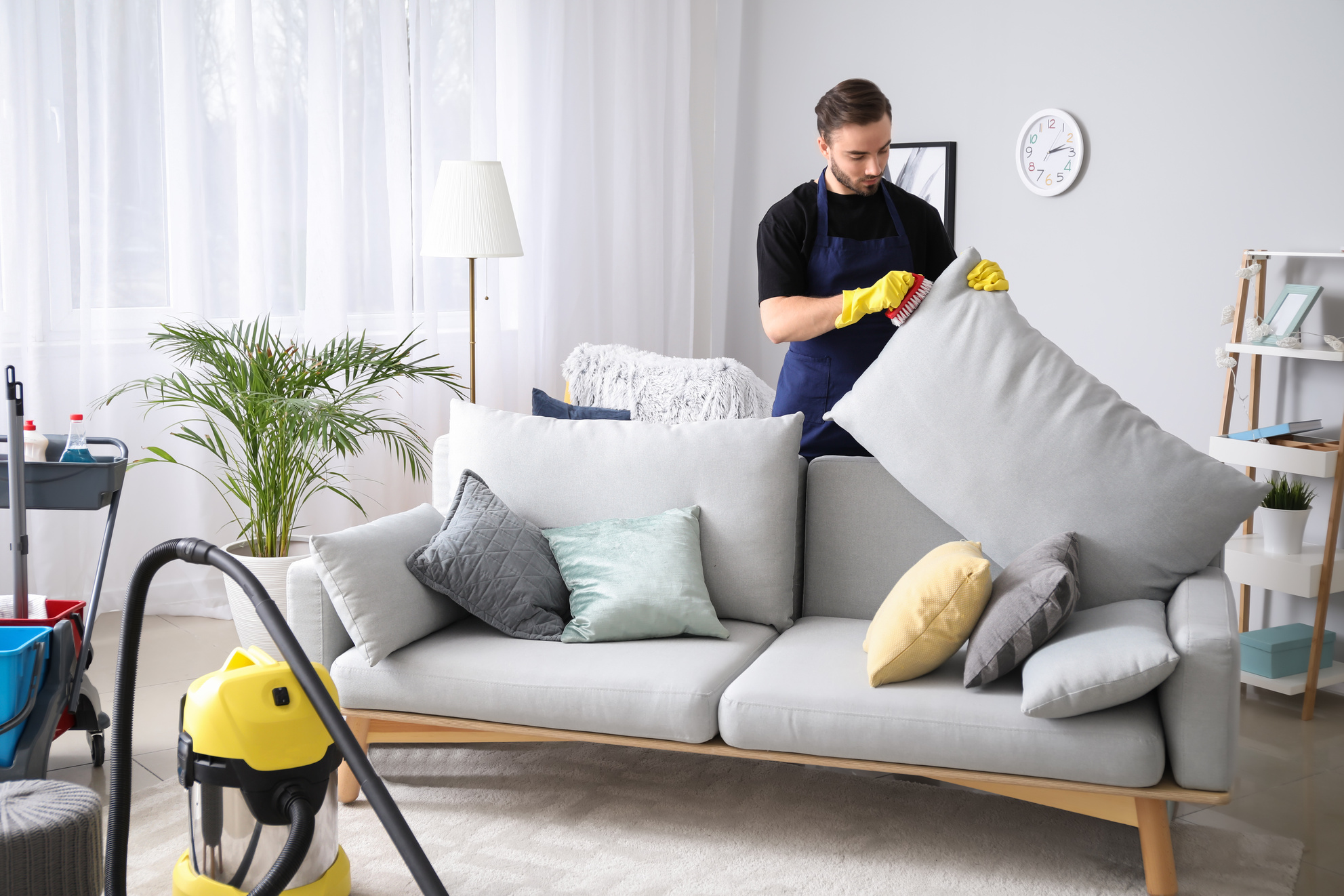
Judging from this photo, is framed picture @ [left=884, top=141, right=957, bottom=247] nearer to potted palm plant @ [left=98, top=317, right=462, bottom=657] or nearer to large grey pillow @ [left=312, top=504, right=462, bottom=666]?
potted palm plant @ [left=98, top=317, right=462, bottom=657]

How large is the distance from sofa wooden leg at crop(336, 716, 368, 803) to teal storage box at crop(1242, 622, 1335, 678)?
91.9 inches

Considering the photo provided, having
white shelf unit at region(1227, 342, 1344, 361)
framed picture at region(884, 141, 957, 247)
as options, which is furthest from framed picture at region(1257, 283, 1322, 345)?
framed picture at region(884, 141, 957, 247)

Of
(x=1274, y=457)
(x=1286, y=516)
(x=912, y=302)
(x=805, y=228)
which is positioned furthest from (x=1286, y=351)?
(x=805, y=228)

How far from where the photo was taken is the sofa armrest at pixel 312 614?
233 centimetres

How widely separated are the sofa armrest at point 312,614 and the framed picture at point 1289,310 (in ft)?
8.62

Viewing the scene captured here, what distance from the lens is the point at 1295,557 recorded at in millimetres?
3074

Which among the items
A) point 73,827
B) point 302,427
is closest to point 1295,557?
point 302,427

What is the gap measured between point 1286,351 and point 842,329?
136cm

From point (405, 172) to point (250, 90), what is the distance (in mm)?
617

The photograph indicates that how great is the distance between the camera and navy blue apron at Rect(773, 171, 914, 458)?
8.75ft

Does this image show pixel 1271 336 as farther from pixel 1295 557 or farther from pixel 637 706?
pixel 637 706

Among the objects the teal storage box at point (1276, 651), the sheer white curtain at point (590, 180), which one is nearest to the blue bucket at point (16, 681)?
the sheer white curtain at point (590, 180)

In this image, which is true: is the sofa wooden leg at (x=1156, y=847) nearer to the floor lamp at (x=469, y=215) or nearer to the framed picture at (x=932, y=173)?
the floor lamp at (x=469, y=215)

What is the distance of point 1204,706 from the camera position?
184 centimetres
